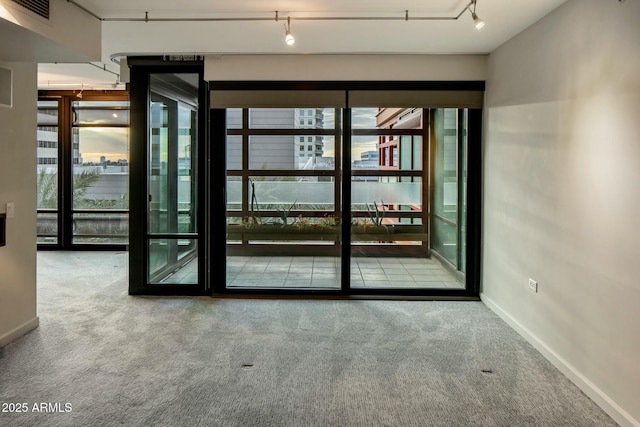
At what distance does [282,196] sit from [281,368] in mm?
2183

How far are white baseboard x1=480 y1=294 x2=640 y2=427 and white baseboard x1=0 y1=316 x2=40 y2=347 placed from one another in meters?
4.10

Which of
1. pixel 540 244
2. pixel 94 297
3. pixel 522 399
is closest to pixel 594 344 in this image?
pixel 522 399

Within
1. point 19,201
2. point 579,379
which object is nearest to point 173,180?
point 19,201

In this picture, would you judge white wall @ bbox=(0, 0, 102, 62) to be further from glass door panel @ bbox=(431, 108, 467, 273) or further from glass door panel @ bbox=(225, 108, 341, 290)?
glass door panel @ bbox=(431, 108, 467, 273)

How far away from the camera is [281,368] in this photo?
2.89m

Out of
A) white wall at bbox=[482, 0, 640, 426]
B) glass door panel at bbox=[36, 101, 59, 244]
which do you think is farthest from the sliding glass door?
glass door panel at bbox=[36, 101, 59, 244]

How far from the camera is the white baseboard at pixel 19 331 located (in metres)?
3.20

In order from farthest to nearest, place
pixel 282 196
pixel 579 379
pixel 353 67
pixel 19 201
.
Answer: pixel 282 196
pixel 353 67
pixel 19 201
pixel 579 379

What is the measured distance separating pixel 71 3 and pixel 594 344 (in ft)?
13.7

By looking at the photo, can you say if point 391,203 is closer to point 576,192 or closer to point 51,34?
point 576,192

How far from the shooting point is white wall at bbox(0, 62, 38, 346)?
10.5 ft

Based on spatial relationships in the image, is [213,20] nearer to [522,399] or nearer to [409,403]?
[409,403]

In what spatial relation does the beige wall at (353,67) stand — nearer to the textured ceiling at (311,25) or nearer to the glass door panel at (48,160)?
the textured ceiling at (311,25)

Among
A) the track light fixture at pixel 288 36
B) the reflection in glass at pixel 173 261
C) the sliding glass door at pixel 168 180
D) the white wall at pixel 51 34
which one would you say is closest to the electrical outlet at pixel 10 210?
the white wall at pixel 51 34
